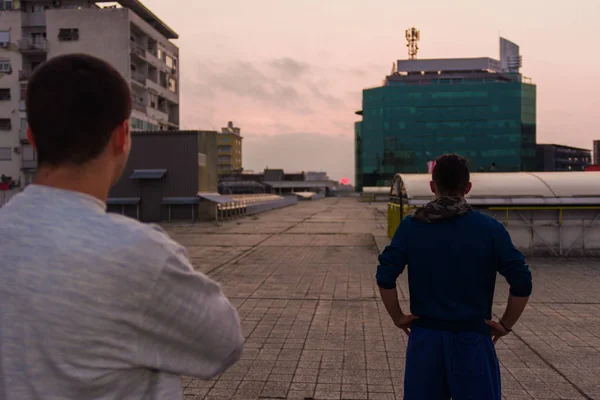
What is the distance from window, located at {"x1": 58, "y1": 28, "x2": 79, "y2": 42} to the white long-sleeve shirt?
50.4m

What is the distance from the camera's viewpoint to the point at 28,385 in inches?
44.3

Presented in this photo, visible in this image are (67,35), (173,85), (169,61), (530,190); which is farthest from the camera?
(173,85)

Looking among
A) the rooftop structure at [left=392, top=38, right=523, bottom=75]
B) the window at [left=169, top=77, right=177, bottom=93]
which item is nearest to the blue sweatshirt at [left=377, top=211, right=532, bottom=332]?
the window at [left=169, top=77, right=177, bottom=93]

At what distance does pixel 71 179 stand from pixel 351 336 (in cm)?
555

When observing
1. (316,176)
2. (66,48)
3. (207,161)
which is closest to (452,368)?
(207,161)

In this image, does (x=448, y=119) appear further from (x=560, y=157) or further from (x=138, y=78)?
(x=138, y=78)

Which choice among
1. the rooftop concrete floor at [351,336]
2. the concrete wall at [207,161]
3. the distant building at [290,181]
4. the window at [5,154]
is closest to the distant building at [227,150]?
the distant building at [290,181]

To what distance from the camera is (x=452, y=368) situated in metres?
2.58

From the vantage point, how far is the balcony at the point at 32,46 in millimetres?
46000

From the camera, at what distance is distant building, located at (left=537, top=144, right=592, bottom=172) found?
10712cm

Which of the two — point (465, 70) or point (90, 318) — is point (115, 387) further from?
point (465, 70)

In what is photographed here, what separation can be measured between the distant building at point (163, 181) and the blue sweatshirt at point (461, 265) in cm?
2494

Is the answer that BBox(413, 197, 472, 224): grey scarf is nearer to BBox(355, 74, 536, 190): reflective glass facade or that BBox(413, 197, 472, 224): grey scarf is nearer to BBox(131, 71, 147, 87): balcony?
BBox(131, 71, 147, 87): balcony

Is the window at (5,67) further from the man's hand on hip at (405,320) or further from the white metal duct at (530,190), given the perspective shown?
the man's hand on hip at (405,320)
